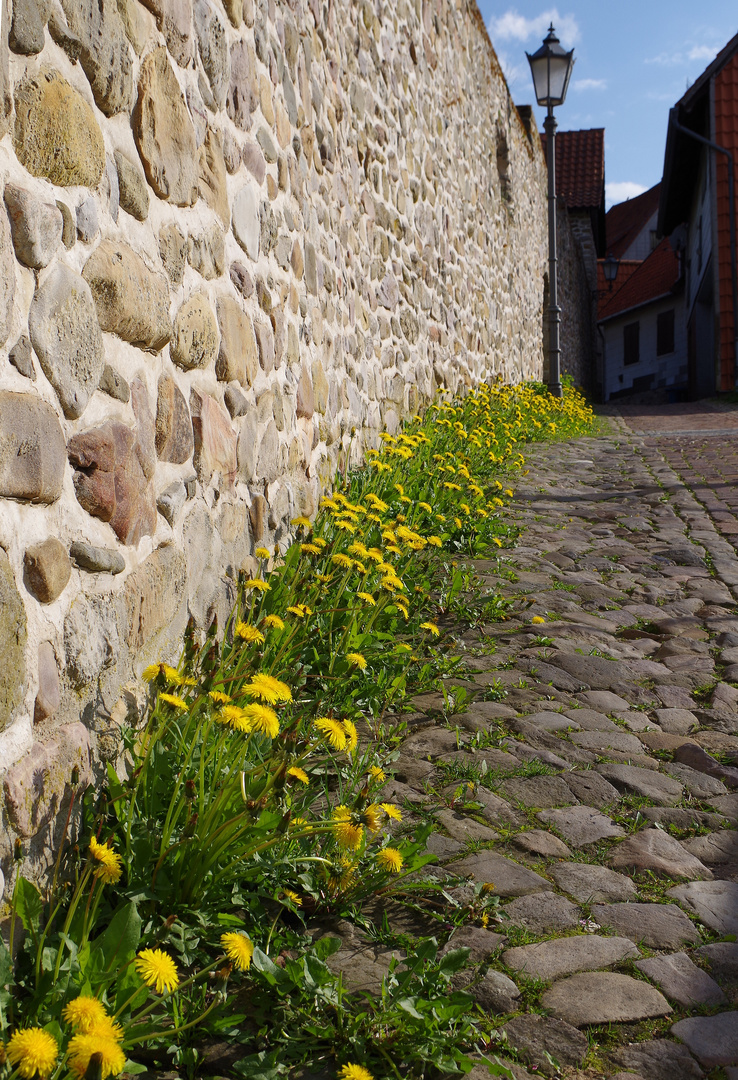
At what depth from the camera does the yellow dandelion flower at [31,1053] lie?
1040mm

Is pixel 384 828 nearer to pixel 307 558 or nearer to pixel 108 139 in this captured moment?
pixel 307 558

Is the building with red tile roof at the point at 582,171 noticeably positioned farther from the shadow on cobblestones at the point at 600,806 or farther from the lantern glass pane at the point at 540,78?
the shadow on cobblestones at the point at 600,806

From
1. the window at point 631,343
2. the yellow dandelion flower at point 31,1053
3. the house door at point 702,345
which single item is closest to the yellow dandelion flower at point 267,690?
the yellow dandelion flower at point 31,1053

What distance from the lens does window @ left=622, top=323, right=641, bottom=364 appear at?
25.8 meters

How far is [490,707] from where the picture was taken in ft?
8.95

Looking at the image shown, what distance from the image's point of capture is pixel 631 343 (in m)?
26.2

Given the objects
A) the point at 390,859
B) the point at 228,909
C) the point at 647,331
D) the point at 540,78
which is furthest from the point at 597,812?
the point at 647,331

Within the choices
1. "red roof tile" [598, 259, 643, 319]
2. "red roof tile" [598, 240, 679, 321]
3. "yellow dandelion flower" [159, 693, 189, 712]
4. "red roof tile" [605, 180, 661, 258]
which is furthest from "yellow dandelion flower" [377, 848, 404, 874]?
"red roof tile" [605, 180, 661, 258]

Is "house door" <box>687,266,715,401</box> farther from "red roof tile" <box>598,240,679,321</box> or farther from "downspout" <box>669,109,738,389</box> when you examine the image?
"red roof tile" <box>598,240,679,321</box>

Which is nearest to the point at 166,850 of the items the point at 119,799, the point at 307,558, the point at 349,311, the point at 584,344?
the point at 119,799

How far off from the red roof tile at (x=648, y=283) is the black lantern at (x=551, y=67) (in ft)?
46.4

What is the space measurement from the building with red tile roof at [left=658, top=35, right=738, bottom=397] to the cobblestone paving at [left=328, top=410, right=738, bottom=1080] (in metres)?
12.0

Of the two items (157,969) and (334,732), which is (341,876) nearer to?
(334,732)

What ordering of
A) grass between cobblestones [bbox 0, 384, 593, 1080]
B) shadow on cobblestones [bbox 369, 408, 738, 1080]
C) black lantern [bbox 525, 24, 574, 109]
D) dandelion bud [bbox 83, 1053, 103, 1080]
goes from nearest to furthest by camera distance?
dandelion bud [bbox 83, 1053, 103, 1080] → grass between cobblestones [bbox 0, 384, 593, 1080] → shadow on cobblestones [bbox 369, 408, 738, 1080] → black lantern [bbox 525, 24, 574, 109]
